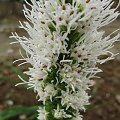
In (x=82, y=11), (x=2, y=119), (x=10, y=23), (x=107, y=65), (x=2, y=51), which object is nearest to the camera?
(x=82, y=11)

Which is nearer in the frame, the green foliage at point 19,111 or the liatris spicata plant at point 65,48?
the liatris spicata plant at point 65,48

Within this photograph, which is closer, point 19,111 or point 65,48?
point 65,48

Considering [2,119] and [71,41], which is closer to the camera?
[71,41]

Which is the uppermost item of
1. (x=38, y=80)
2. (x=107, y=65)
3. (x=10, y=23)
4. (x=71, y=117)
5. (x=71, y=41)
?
(x=10, y=23)

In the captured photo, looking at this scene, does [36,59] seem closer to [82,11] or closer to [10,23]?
[82,11]

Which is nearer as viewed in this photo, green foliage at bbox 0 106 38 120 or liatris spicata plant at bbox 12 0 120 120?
liatris spicata plant at bbox 12 0 120 120

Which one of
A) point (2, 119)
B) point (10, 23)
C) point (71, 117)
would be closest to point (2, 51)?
point (10, 23)

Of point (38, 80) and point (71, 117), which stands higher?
Result: point (38, 80)

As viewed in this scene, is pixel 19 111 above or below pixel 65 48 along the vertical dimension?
below
